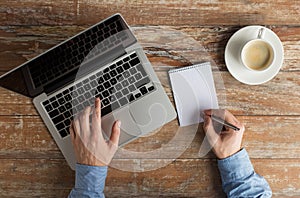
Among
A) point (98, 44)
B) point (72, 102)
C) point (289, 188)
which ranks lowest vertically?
point (289, 188)

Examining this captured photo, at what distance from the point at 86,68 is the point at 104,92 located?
0.08m

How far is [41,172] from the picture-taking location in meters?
1.28

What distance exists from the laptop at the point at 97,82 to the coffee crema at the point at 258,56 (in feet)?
0.78

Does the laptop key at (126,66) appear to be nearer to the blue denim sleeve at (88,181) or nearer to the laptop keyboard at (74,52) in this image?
the laptop keyboard at (74,52)

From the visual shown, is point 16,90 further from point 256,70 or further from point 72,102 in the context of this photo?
point 256,70

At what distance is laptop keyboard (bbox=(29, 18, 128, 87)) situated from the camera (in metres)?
1.22

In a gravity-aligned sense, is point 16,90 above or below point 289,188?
above

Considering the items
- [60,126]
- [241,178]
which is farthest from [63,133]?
[241,178]

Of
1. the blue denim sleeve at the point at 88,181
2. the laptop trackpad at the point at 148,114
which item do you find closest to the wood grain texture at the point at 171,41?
the laptop trackpad at the point at 148,114

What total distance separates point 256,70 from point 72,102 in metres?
0.49

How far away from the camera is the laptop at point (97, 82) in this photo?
1.22m

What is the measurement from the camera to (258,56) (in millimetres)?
1223

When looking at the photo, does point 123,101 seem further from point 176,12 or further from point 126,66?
point 176,12

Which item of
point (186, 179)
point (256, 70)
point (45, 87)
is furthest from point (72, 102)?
point (256, 70)
